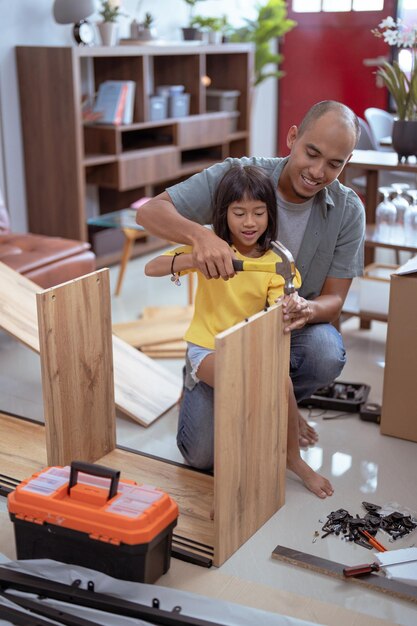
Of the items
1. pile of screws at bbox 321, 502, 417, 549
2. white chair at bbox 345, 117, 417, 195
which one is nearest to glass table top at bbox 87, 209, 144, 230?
white chair at bbox 345, 117, 417, 195

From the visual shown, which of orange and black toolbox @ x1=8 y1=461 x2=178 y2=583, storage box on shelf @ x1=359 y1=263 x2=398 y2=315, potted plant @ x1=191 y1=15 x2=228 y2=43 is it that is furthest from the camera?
potted plant @ x1=191 y1=15 x2=228 y2=43

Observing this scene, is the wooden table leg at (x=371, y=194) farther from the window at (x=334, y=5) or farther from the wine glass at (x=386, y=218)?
the window at (x=334, y=5)

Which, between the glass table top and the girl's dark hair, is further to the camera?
the glass table top

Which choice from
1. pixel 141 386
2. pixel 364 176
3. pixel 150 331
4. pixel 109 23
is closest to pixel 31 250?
pixel 150 331

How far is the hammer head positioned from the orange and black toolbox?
0.63m

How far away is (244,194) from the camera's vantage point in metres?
2.19

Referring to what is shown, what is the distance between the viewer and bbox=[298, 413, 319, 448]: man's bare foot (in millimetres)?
2643

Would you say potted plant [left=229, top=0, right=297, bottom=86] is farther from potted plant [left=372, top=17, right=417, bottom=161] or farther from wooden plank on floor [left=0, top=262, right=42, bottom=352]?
wooden plank on floor [left=0, top=262, right=42, bottom=352]

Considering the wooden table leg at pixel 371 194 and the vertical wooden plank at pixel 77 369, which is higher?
the wooden table leg at pixel 371 194

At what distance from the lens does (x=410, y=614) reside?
5.98ft

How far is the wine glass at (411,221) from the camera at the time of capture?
3.37 meters

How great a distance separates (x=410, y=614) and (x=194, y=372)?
2.88 ft

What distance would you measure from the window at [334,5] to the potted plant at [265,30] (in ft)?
1.89

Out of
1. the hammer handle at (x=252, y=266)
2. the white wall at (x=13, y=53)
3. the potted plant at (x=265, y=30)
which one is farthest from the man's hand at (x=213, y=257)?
the potted plant at (x=265, y=30)
